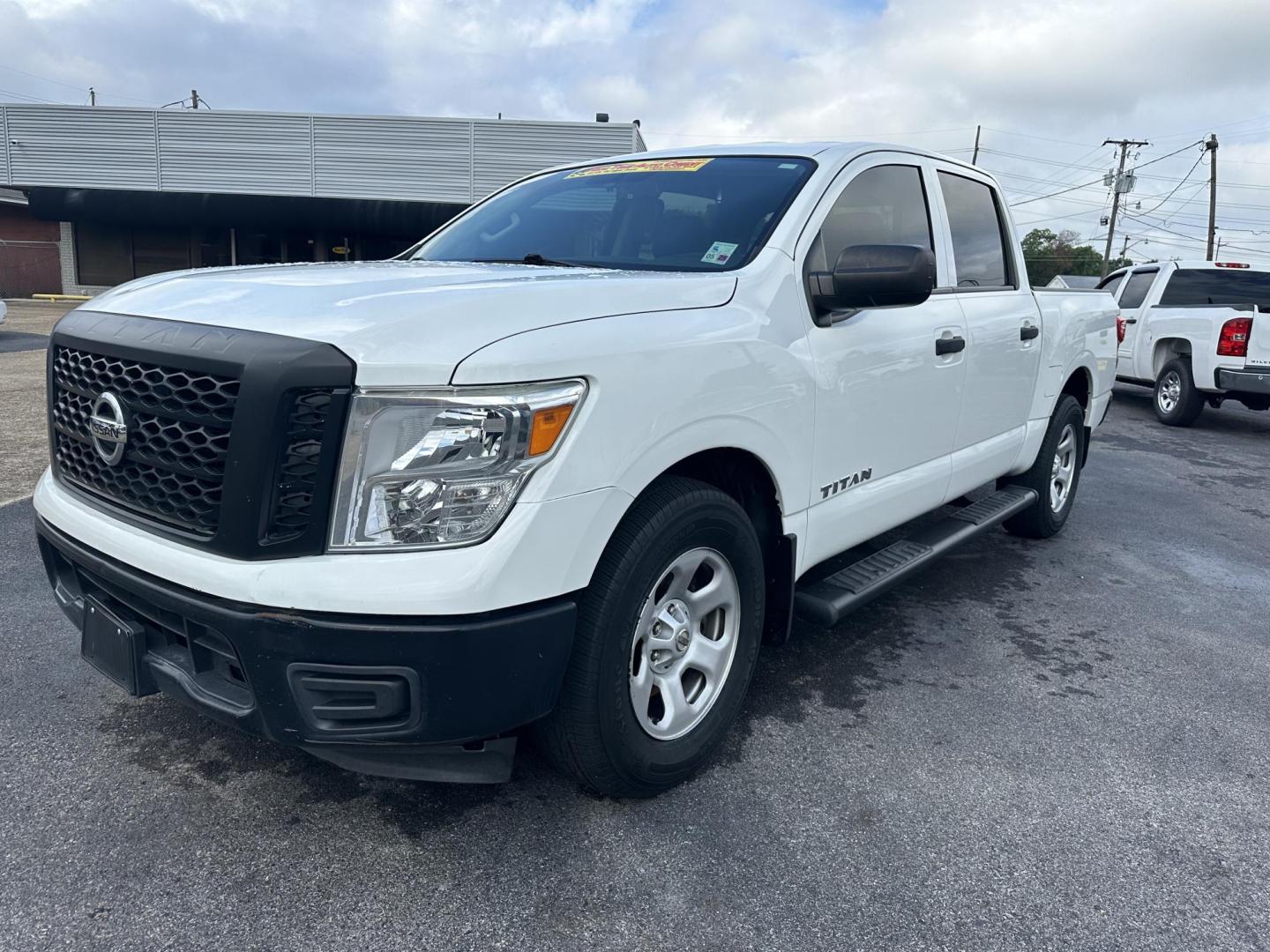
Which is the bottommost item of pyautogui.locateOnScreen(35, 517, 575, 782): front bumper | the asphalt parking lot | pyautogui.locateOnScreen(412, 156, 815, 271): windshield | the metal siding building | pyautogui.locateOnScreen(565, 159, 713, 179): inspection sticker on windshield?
the asphalt parking lot

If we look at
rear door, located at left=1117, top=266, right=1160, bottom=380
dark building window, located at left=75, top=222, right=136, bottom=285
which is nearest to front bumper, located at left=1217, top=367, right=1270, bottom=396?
rear door, located at left=1117, top=266, right=1160, bottom=380

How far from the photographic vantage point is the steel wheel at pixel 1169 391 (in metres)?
11.1

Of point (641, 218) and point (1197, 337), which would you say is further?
point (1197, 337)

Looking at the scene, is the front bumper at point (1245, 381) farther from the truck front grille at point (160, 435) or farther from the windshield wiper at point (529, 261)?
the truck front grille at point (160, 435)

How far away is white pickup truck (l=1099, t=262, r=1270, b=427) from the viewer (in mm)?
10117

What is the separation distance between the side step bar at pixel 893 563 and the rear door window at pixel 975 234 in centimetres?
108

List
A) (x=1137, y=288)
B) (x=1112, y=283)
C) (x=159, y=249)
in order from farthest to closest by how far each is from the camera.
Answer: (x=159, y=249), (x=1112, y=283), (x=1137, y=288)

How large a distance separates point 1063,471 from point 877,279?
3391 mm

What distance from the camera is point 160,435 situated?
2207 mm

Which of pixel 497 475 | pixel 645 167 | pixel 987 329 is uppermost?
pixel 645 167


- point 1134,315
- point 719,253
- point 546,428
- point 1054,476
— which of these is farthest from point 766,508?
point 1134,315

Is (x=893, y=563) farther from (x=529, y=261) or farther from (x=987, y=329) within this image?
(x=529, y=261)

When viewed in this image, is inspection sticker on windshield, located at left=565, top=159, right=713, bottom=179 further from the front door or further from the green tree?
the green tree

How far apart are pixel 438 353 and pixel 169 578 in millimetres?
826
